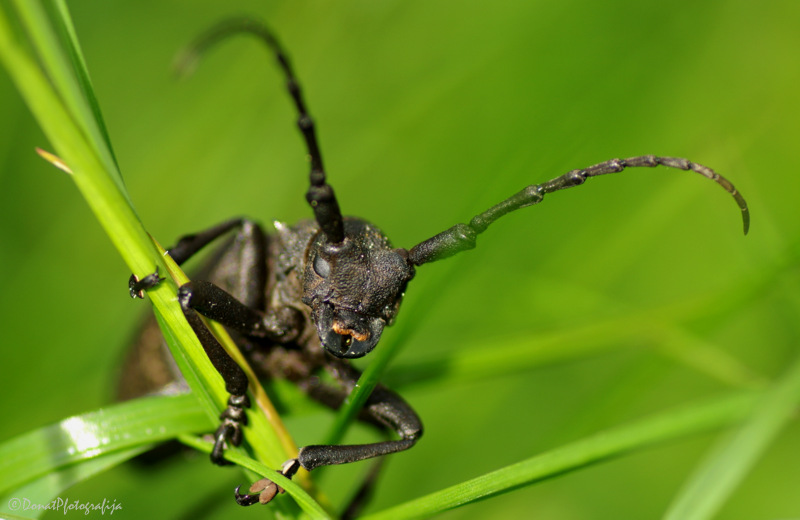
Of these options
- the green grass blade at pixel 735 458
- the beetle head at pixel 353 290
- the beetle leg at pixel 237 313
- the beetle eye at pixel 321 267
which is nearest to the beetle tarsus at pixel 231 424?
the beetle leg at pixel 237 313

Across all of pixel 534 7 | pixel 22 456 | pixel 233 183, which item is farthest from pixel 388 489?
pixel 534 7

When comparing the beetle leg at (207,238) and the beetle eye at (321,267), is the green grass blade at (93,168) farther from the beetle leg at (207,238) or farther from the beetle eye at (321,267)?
the beetle leg at (207,238)

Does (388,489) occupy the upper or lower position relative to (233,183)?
lower

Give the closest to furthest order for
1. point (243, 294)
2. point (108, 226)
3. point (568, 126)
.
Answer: point (108, 226) → point (568, 126) → point (243, 294)

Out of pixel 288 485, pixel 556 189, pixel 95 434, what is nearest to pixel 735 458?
pixel 556 189

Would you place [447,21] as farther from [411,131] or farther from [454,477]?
[454,477]

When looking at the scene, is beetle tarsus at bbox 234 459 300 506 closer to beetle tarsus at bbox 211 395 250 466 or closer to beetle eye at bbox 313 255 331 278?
beetle tarsus at bbox 211 395 250 466

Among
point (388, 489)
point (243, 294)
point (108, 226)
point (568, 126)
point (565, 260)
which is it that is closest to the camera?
Answer: point (108, 226)
